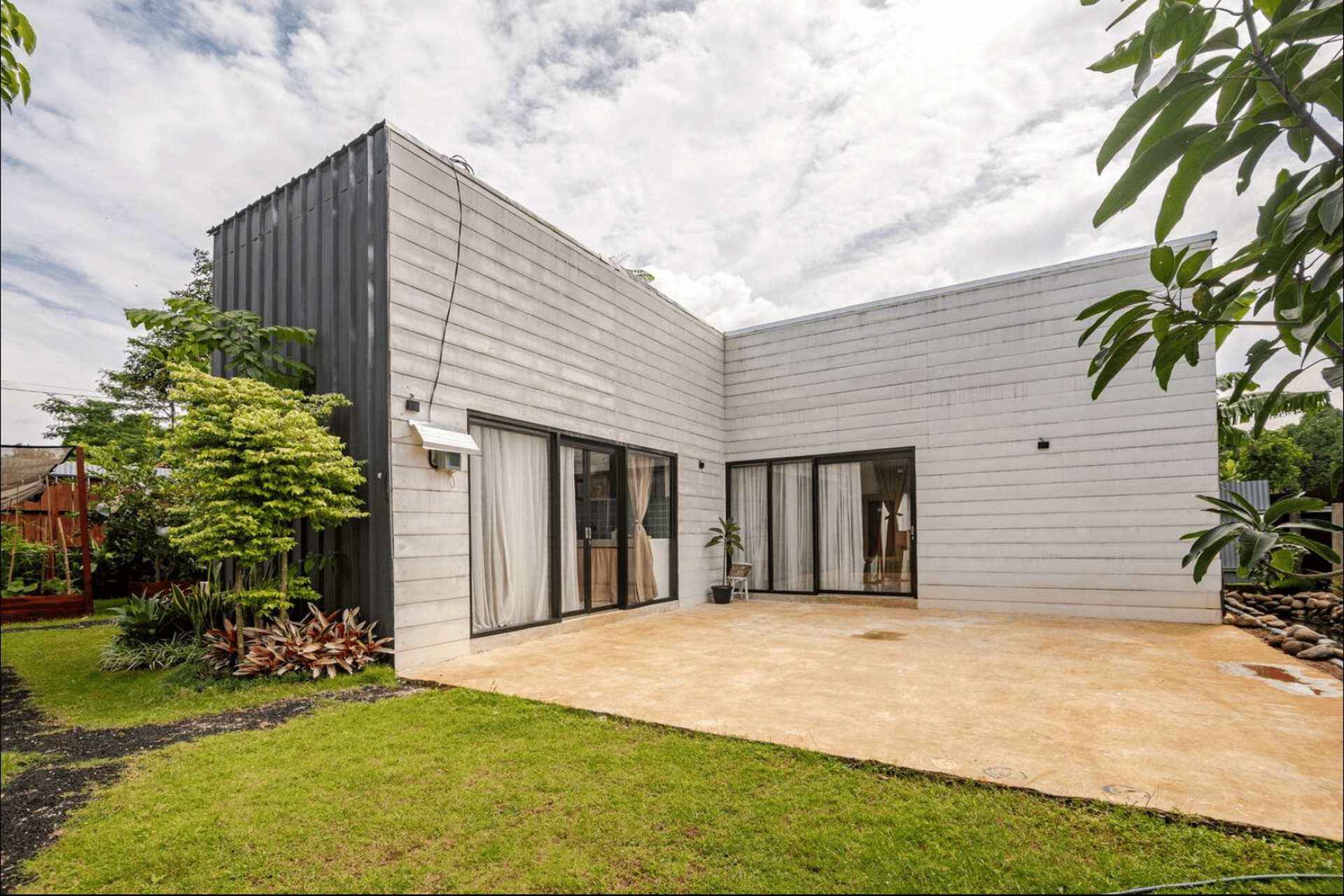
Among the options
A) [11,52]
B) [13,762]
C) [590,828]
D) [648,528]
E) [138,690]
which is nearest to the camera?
[11,52]

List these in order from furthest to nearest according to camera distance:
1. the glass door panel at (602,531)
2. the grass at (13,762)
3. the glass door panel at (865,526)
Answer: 1. the glass door panel at (865,526)
2. the glass door panel at (602,531)
3. the grass at (13,762)

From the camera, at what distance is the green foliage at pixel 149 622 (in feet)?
16.8

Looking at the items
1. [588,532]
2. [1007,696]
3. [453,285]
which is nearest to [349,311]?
[453,285]

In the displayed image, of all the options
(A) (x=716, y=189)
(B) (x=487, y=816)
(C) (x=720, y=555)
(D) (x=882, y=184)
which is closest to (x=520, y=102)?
(A) (x=716, y=189)

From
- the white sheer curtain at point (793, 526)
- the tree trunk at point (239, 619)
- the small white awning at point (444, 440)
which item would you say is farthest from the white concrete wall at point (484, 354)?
the white sheer curtain at point (793, 526)

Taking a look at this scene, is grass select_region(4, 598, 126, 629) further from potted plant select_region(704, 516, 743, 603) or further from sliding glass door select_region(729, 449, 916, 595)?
sliding glass door select_region(729, 449, 916, 595)

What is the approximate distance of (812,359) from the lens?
8.98 meters

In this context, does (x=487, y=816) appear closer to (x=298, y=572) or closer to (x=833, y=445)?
(x=298, y=572)

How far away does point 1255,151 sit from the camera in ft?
2.61

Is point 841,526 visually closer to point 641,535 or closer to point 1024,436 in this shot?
point 1024,436

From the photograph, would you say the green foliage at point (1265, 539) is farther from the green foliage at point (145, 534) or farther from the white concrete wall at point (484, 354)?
the green foliage at point (145, 534)

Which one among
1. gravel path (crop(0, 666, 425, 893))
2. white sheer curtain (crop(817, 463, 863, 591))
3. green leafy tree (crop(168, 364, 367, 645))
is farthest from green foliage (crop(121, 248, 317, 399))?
white sheer curtain (crop(817, 463, 863, 591))

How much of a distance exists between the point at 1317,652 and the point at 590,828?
2.08m

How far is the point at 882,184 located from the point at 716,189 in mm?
5047
